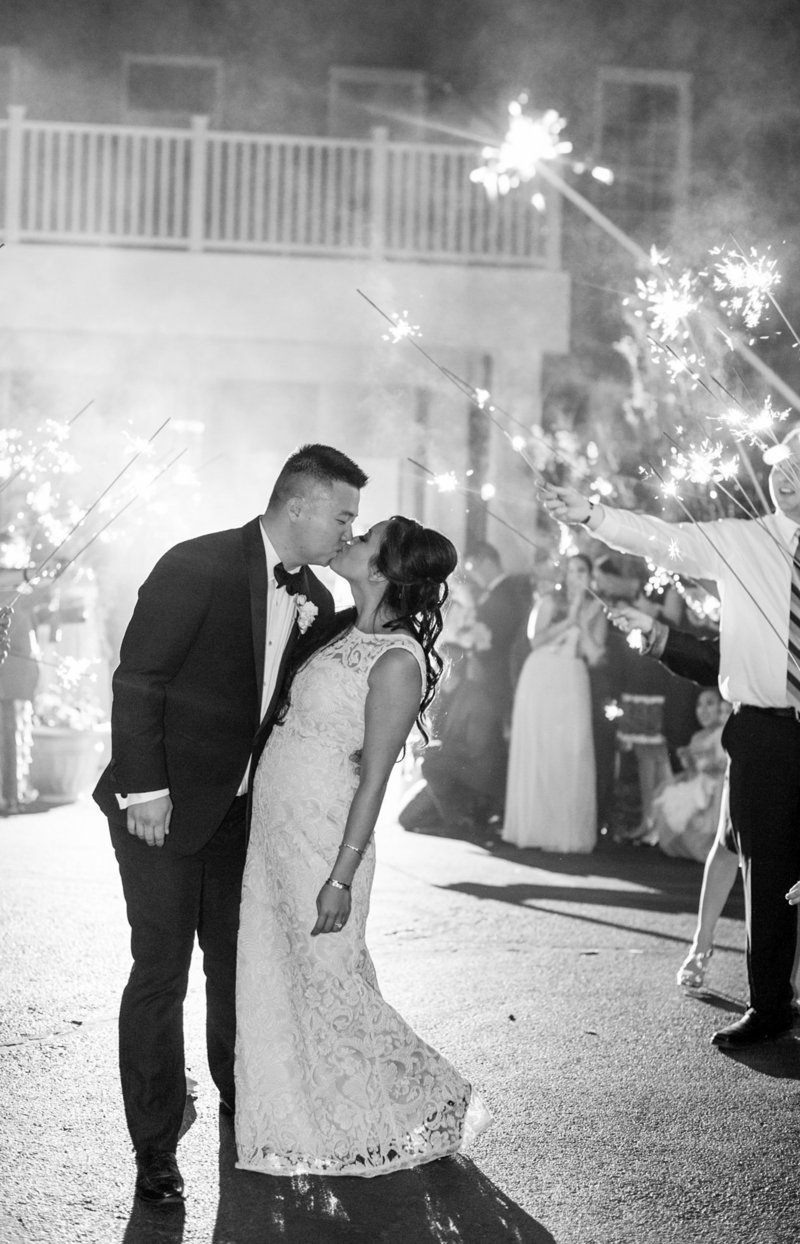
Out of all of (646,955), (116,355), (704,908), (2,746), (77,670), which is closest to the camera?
(704,908)

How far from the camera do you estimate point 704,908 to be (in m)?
6.16

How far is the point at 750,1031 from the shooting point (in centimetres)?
541

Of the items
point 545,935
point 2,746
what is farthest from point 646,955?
point 2,746

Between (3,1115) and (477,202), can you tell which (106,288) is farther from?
(3,1115)

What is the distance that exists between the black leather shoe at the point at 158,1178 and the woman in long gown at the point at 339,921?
9.5 inches

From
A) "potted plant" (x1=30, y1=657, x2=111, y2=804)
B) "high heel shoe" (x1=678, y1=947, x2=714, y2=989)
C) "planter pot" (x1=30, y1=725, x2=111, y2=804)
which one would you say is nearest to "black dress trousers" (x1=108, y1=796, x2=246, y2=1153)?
"high heel shoe" (x1=678, y1=947, x2=714, y2=989)

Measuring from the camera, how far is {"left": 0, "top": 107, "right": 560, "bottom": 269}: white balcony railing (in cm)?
1462

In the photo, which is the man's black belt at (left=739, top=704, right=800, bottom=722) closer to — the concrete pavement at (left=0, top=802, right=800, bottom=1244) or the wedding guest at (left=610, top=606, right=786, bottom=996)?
the wedding guest at (left=610, top=606, right=786, bottom=996)

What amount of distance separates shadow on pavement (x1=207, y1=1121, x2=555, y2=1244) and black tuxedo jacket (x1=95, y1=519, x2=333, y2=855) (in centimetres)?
95

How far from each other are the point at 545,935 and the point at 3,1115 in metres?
3.34

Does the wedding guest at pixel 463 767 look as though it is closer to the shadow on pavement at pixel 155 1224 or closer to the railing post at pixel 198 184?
the railing post at pixel 198 184

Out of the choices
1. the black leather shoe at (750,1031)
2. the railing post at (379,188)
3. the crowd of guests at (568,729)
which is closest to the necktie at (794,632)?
the black leather shoe at (750,1031)

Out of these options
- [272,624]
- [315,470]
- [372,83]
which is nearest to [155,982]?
[272,624]

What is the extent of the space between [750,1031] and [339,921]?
2.16 metres
